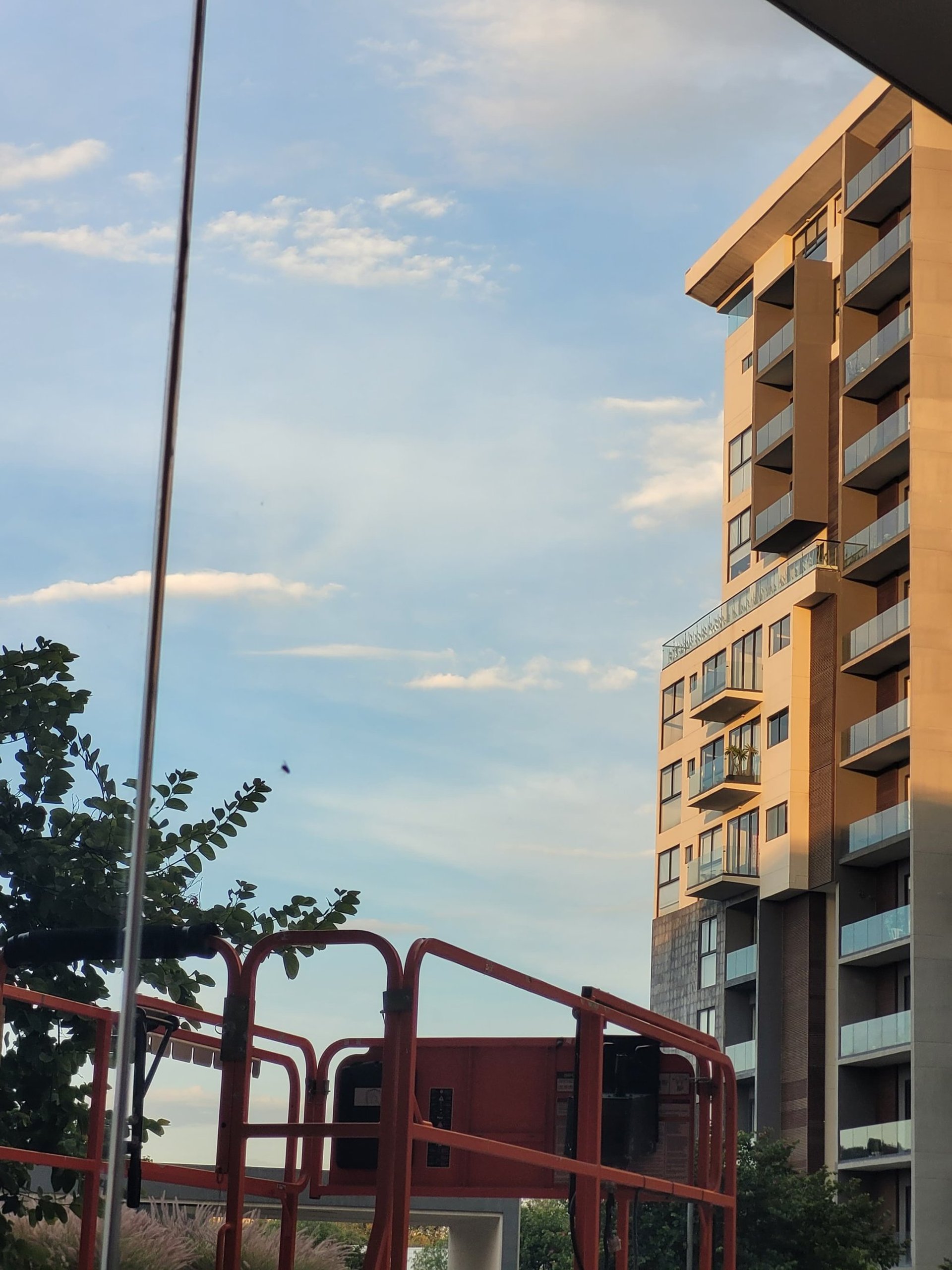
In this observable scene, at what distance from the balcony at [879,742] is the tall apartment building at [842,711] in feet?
0.12

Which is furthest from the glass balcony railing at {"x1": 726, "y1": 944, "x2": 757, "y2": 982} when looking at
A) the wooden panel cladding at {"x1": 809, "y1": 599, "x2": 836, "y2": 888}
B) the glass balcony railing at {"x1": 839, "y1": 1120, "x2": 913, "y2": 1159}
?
the glass balcony railing at {"x1": 839, "y1": 1120, "x2": 913, "y2": 1159}

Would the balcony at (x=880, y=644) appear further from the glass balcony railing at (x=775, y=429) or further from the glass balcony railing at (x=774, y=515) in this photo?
the glass balcony railing at (x=775, y=429)

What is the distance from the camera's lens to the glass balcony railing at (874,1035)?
14266mm

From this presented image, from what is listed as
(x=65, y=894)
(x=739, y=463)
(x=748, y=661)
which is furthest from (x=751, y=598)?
(x=65, y=894)

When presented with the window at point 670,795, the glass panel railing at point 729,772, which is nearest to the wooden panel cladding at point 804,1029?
the glass panel railing at point 729,772

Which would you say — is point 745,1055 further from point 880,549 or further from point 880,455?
point 880,455

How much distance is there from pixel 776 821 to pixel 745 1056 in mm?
2362

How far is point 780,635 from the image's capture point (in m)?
16.5

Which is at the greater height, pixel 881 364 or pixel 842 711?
pixel 881 364

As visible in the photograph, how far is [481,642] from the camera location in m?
24.2

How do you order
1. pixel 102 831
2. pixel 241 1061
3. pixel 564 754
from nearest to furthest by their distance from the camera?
A: pixel 241 1061
pixel 102 831
pixel 564 754

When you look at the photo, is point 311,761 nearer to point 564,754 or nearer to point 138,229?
point 138,229

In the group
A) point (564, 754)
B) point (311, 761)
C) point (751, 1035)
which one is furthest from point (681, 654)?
point (311, 761)

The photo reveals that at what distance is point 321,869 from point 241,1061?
2.66 ft
